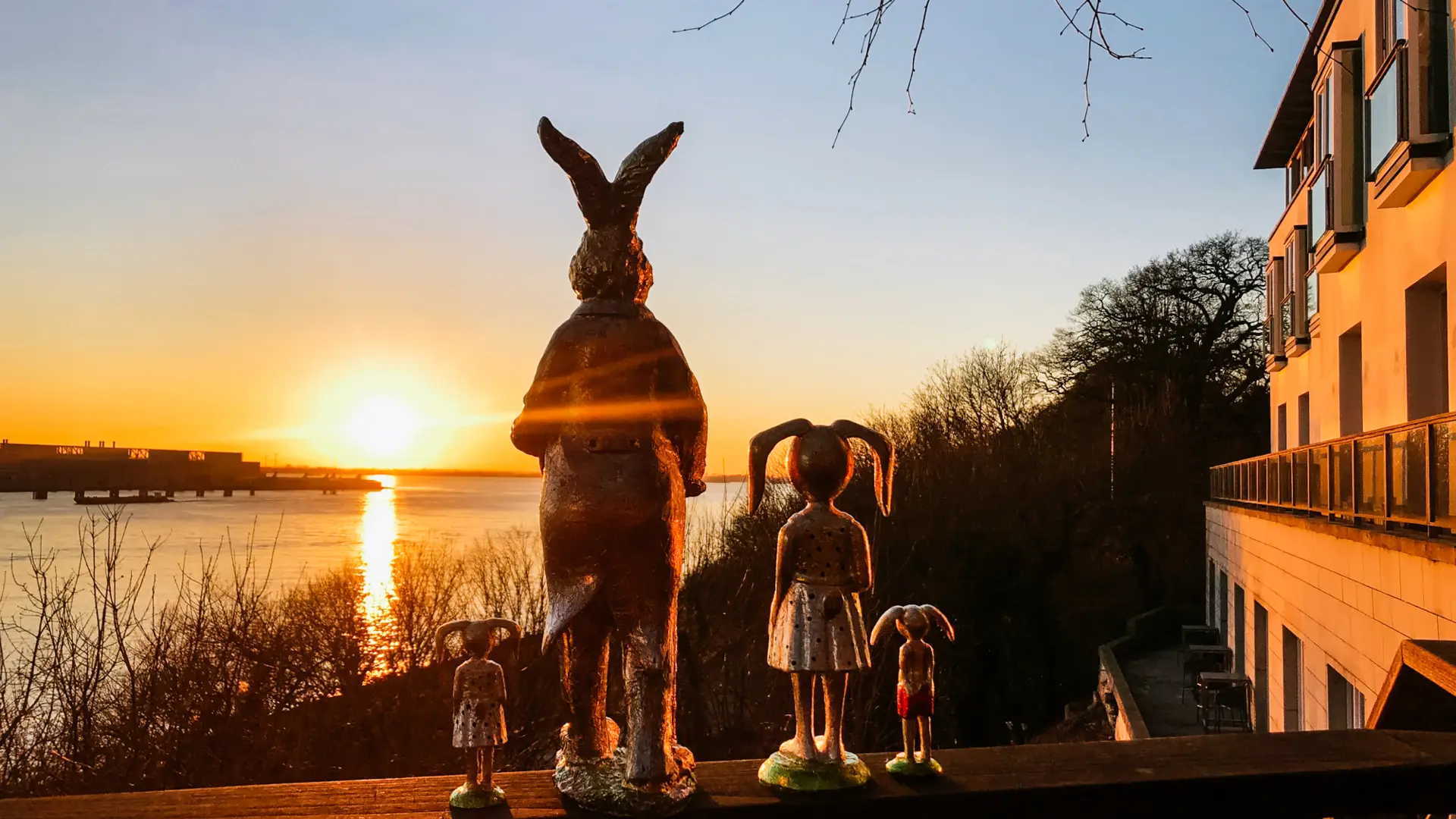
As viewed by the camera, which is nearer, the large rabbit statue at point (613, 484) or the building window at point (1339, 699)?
the large rabbit statue at point (613, 484)

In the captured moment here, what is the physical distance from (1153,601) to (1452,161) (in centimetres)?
2414

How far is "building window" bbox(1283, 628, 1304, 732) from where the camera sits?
40.2 ft

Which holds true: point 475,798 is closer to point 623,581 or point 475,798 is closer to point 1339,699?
point 623,581

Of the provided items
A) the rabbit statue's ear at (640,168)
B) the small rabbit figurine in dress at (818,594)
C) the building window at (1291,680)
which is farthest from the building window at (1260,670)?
the rabbit statue's ear at (640,168)

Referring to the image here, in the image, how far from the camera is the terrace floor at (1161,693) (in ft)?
54.2

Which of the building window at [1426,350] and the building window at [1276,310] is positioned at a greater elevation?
the building window at [1276,310]

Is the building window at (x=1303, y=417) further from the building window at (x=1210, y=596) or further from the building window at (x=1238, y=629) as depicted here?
the building window at (x=1210, y=596)

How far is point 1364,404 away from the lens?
11.7 meters

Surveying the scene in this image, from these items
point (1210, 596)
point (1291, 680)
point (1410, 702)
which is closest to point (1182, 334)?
point (1210, 596)

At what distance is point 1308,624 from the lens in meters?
10.4

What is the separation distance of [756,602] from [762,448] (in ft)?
43.0

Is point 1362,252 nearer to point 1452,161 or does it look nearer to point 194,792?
point 1452,161

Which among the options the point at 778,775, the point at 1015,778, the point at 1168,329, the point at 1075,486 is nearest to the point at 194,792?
the point at 778,775

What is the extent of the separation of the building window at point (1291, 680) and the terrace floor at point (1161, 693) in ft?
5.52
